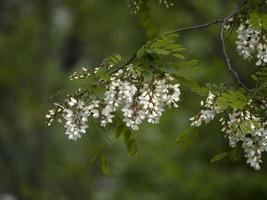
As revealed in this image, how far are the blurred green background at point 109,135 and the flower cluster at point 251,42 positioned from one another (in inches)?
229

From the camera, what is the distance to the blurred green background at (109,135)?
1064 centimetres

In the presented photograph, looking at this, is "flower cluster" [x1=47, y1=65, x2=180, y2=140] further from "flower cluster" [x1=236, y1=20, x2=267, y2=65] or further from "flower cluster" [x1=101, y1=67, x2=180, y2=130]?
"flower cluster" [x1=236, y1=20, x2=267, y2=65]

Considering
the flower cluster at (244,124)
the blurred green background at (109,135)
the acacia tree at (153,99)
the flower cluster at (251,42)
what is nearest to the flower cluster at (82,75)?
the acacia tree at (153,99)

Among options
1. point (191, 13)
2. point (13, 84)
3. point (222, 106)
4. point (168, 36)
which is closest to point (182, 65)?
point (168, 36)

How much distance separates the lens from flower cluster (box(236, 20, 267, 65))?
4.37 meters

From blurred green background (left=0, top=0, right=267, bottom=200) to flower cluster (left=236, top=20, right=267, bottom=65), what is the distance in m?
5.82

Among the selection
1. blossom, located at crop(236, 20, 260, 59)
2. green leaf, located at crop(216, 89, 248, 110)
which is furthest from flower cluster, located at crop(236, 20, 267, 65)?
green leaf, located at crop(216, 89, 248, 110)

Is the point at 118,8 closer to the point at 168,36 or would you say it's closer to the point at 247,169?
the point at 247,169

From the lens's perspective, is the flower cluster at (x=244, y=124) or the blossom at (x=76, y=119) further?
the blossom at (x=76, y=119)

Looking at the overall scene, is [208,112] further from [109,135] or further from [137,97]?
[109,135]

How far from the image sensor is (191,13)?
11305 mm

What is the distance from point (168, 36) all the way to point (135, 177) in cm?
880

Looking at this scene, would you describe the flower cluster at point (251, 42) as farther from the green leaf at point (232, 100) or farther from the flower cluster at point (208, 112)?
the flower cluster at point (208, 112)

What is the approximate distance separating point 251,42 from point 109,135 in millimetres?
6527
